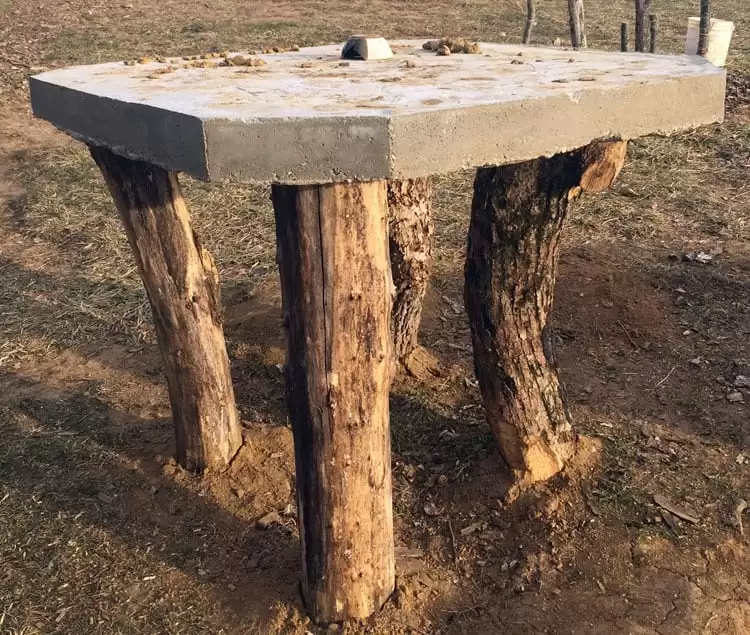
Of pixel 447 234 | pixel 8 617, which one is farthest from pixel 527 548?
pixel 447 234

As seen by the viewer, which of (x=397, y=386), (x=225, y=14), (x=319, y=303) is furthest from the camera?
(x=225, y=14)

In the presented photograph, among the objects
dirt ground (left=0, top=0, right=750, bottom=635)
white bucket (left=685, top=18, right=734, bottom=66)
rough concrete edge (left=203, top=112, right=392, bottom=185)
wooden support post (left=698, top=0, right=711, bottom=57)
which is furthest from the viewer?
white bucket (left=685, top=18, right=734, bottom=66)

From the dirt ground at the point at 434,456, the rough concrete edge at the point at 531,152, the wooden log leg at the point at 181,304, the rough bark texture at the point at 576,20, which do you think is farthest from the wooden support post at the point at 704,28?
the wooden log leg at the point at 181,304

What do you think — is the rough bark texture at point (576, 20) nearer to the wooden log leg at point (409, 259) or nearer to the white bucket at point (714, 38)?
the white bucket at point (714, 38)

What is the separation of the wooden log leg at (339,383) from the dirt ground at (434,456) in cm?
23

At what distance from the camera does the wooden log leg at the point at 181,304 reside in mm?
2816

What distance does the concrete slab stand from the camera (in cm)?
181

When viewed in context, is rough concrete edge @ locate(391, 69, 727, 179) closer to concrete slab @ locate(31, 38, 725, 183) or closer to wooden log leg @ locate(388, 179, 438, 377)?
concrete slab @ locate(31, 38, 725, 183)

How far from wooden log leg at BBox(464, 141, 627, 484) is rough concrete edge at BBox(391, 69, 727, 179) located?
33 cm

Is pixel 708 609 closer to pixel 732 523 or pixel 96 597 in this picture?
pixel 732 523

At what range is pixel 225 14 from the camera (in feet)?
47.2

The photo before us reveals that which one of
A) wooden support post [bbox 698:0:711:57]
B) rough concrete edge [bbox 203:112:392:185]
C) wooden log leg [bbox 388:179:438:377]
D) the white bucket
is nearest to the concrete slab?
rough concrete edge [bbox 203:112:392:185]

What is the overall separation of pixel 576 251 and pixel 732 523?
2.46 metres

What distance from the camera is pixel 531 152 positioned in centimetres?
202
